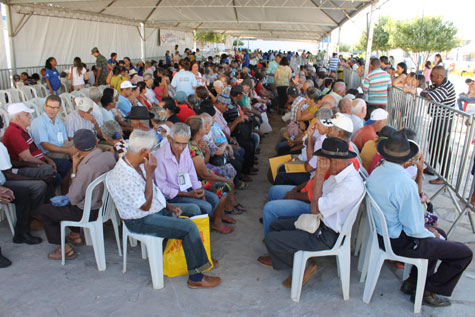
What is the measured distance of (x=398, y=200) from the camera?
246 cm

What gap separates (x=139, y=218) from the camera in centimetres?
282

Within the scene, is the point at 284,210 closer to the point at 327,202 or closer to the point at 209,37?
the point at 327,202

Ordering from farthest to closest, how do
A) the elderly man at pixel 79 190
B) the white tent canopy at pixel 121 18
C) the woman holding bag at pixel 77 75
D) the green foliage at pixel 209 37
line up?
the green foliage at pixel 209 37 < the white tent canopy at pixel 121 18 < the woman holding bag at pixel 77 75 < the elderly man at pixel 79 190

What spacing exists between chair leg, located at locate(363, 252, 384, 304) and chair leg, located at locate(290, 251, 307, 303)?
0.48 m

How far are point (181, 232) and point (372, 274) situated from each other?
56.6 inches

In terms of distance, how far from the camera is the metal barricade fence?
3926 millimetres

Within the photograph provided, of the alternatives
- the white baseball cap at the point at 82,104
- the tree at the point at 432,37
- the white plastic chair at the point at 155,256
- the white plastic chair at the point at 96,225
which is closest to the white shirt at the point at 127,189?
the white plastic chair at the point at 155,256

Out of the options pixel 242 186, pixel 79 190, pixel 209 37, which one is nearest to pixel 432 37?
pixel 209 37

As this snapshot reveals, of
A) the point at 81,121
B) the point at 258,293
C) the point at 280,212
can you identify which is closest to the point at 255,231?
the point at 280,212

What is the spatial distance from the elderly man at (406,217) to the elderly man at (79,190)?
2095 mm

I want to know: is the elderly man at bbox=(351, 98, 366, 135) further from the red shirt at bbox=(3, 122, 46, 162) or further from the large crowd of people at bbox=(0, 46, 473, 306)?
the red shirt at bbox=(3, 122, 46, 162)

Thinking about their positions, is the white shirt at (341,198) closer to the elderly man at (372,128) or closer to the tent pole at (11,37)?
the elderly man at (372,128)

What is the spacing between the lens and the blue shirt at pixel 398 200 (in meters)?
2.44

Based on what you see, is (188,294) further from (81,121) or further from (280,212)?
(81,121)
